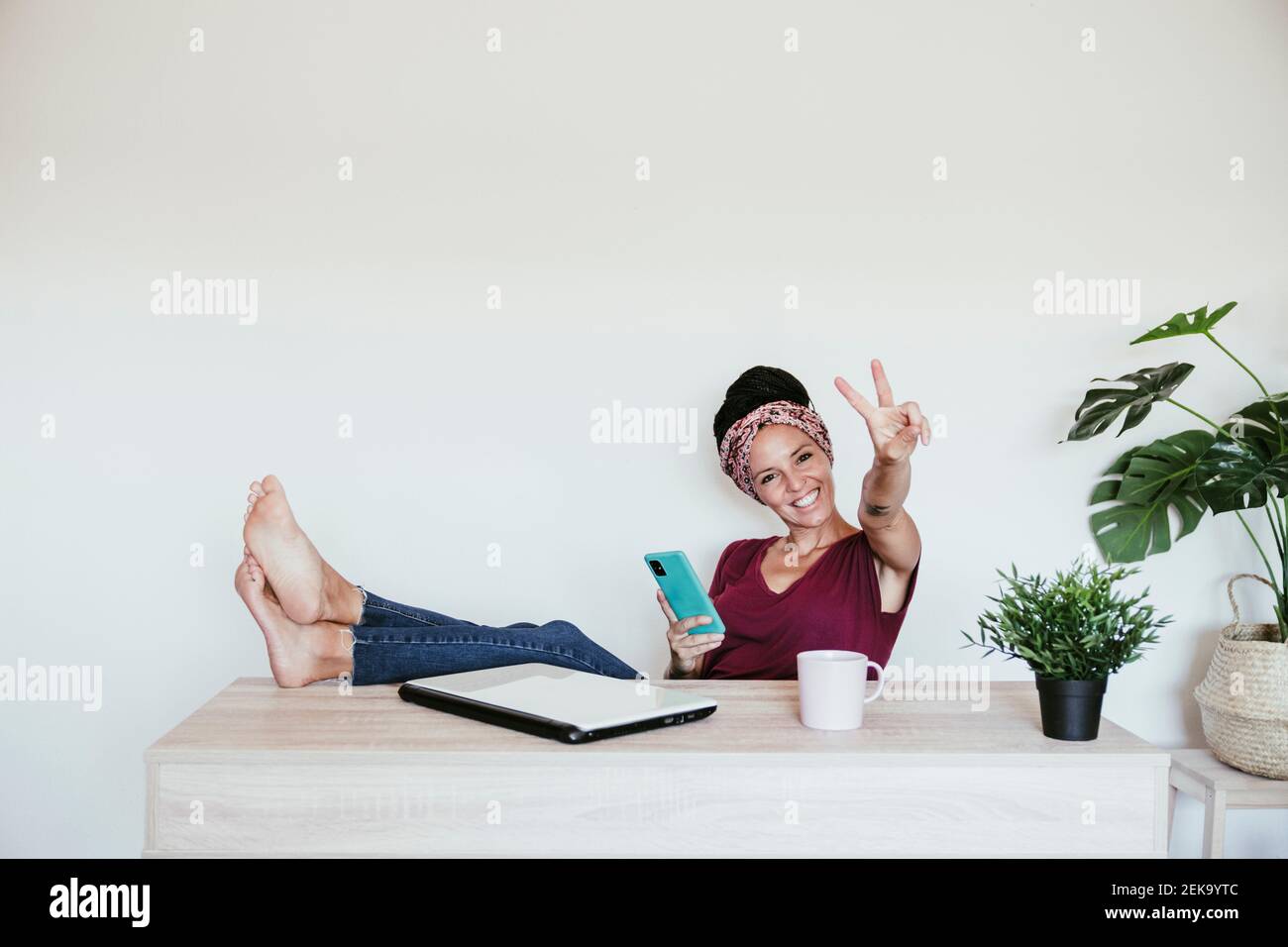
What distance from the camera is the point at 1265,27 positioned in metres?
2.89

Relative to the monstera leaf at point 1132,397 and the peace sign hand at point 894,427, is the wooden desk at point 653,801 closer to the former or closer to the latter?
the peace sign hand at point 894,427

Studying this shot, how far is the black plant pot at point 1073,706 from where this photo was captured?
3.95 ft

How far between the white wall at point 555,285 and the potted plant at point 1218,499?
119 millimetres

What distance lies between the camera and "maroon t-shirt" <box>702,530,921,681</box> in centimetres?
210

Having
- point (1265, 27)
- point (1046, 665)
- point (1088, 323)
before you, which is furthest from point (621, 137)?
point (1046, 665)

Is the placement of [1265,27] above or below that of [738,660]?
above

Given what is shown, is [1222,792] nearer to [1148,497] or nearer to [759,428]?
[1148,497]

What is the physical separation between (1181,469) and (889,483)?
1444 mm

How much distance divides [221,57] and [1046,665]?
106 inches

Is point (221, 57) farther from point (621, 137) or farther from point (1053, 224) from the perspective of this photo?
point (1053, 224)

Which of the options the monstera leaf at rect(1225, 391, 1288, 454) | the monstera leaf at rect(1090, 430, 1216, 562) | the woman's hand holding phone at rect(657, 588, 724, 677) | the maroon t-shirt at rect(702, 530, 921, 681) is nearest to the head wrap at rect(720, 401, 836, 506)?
the maroon t-shirt at rect(702, 530, 921, 681)

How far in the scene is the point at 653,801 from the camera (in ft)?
3.75

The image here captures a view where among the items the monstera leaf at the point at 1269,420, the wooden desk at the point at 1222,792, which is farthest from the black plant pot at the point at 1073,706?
the monstera leaf at the point at 1269,420
